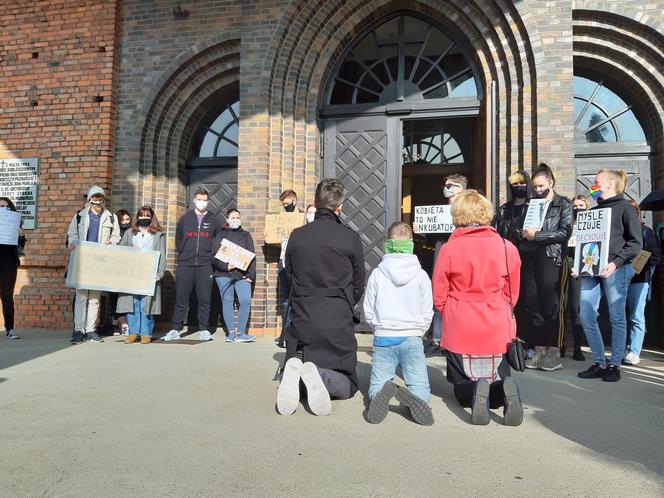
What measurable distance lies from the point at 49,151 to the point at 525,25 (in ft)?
25.2

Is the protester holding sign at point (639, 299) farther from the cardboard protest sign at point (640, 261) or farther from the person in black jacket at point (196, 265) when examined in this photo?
the person in black jacket at point (196, 265)

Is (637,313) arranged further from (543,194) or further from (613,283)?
(543,194)

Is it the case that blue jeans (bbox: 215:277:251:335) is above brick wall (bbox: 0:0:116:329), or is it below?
below

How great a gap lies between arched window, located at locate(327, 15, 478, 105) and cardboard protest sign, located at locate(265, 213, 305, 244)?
7.80 feet

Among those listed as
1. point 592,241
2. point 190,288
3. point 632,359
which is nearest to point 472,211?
point 592,241

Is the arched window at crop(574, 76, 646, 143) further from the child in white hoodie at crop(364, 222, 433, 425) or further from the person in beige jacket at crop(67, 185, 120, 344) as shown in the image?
the person in beige jacket at crop(67, 185, 120, 344)

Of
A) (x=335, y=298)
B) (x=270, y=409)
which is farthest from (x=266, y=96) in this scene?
(x=270, y=409)

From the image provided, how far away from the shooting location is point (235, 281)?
7.29 meters

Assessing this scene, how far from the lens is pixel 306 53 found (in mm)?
8078

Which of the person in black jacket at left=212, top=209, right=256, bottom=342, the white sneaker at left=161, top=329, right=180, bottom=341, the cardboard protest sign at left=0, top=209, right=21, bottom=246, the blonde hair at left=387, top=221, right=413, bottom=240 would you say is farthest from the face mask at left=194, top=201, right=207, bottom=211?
the blonde hair at left=387, top=221, right=413, bottom=240

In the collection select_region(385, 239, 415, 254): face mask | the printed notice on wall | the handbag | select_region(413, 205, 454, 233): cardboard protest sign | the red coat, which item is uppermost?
the printed notice on wall

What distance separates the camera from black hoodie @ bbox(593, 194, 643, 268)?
180 inches

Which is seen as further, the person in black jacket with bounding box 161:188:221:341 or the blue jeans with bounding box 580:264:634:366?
the person in black jacket with bounding box 161:188:221:341

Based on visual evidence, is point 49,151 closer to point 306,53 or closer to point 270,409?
point 306,53
